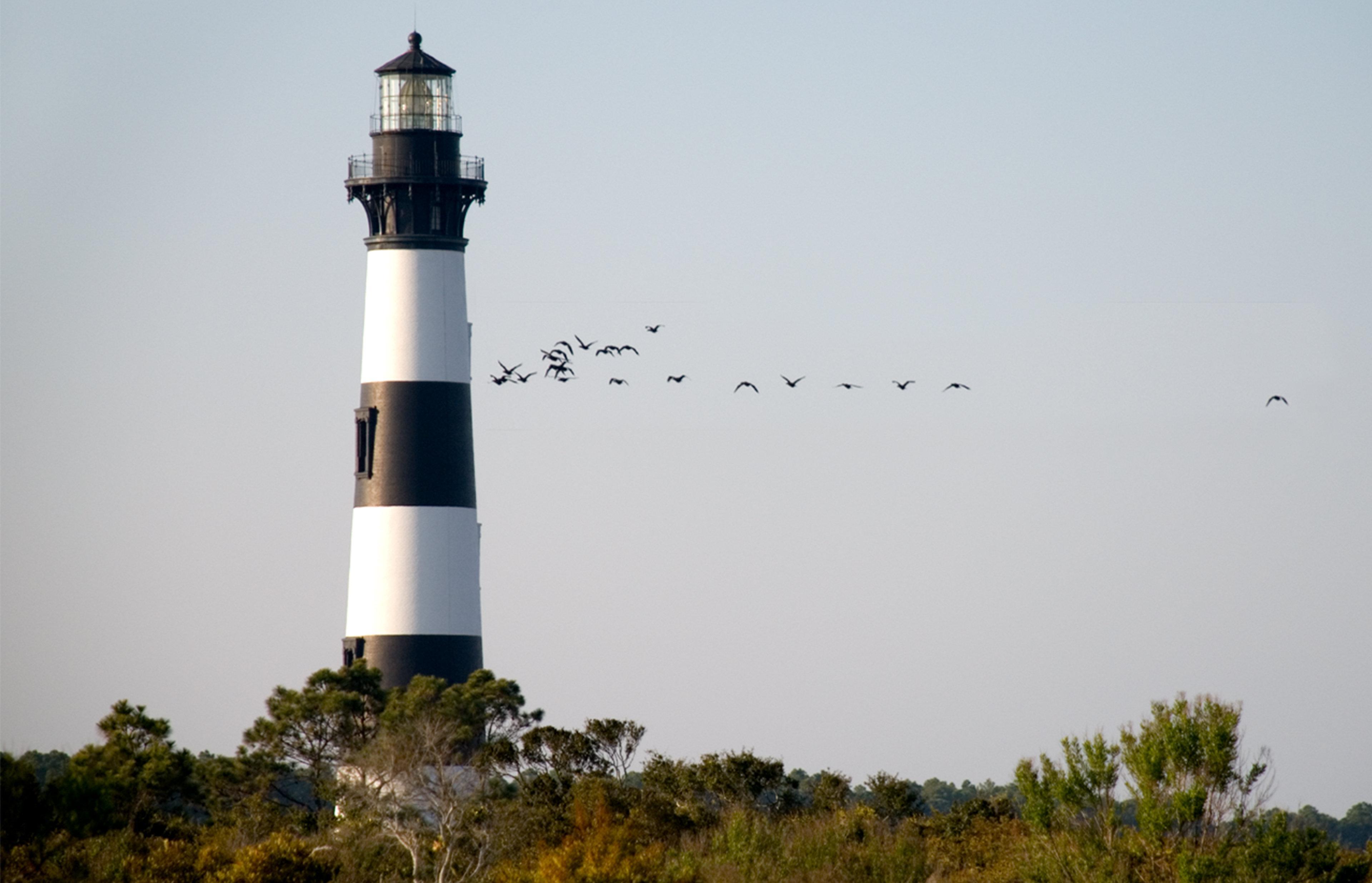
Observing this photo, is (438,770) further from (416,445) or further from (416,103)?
(416,103)

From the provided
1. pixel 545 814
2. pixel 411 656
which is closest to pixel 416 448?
pixel 411 656

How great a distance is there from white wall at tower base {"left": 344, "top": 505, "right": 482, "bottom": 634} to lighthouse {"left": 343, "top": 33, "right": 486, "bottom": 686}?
0.03 meters

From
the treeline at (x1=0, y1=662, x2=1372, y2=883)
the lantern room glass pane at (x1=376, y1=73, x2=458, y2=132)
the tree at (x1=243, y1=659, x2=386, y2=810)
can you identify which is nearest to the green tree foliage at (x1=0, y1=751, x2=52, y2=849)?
the treeline at (x1=0, y1=662, x2=1372, y2=883)

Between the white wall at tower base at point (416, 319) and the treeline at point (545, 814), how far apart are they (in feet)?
23.8

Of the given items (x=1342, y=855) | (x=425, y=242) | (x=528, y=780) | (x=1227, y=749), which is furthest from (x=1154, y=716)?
(x=425, y=242)

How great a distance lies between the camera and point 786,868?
141 feet

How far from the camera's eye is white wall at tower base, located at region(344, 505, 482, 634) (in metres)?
55.8

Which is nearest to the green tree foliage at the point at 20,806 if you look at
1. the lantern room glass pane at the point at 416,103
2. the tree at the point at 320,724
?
the tree at the point at 320,724

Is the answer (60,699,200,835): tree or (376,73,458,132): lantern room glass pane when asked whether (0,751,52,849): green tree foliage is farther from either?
(376,73,458,132): lantern room glass pane

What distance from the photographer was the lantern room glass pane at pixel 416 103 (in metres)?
59.7

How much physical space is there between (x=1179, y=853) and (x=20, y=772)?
804 inches

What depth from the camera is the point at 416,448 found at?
Answer: 5609 cm

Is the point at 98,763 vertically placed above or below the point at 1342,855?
above

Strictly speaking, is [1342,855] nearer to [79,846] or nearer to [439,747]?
[439,747]
